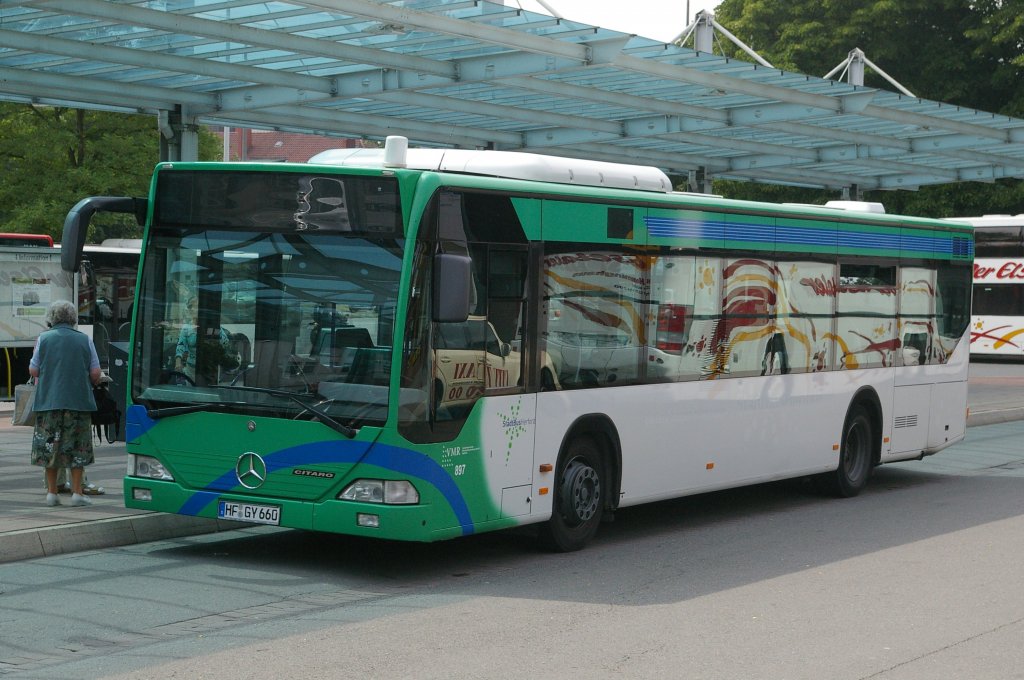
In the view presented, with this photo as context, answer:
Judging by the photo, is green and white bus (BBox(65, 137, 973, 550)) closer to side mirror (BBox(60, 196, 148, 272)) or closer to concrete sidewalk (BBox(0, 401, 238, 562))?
side mirror (BBox(60, 196, 148, 272))

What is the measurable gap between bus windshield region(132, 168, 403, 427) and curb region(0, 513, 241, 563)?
1070mm

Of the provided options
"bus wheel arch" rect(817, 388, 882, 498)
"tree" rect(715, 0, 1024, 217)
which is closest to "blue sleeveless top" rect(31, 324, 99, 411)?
"bus wheel arch" rect(817, 388, 882, 498)

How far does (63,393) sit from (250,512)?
7.85ft

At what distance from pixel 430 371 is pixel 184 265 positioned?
1.94 m

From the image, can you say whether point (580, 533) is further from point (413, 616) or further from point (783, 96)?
point (783, 96)

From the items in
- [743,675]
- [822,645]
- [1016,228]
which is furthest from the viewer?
[1016,228]

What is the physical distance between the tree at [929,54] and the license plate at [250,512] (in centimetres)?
3603

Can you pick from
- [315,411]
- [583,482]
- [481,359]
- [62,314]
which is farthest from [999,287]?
[315,411]

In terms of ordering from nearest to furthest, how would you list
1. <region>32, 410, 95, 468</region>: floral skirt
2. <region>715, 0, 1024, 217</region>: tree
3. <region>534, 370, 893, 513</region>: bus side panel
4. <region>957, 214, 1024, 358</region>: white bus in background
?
<region>534, 370, 893, 513</region>: bus side panel, <region>32, 410, 95, 468</region>: floral skirt, <region>957, 214, 1024, 358</region>: white bus in background, <region>715, 0, 1024, 217</region>: tree

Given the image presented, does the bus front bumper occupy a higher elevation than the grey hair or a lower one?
lower

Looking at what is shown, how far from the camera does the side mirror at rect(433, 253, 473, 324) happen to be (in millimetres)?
9195

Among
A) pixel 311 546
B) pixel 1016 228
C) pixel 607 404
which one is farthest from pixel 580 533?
pixel 1016 228

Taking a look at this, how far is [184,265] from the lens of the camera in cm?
992

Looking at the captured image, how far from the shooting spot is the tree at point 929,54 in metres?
44.5
